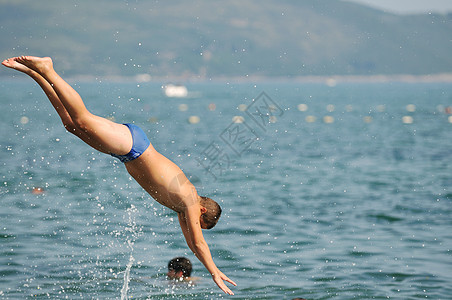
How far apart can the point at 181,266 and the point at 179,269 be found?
0.08 m

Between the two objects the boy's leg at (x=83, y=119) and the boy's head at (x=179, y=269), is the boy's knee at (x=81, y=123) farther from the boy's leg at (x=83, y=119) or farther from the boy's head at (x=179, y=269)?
the boy's head at (x=179, y=269)

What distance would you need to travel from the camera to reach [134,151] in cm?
945

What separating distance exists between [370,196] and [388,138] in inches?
1113

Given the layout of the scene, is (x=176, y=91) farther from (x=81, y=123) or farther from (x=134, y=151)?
(x=81, y=123)

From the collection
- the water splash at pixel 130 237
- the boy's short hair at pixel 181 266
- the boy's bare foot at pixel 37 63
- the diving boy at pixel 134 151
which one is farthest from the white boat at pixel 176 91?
the boy's bare foot at pixel 37 63

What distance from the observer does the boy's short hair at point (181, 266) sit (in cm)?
1525

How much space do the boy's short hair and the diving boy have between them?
18.1 ft


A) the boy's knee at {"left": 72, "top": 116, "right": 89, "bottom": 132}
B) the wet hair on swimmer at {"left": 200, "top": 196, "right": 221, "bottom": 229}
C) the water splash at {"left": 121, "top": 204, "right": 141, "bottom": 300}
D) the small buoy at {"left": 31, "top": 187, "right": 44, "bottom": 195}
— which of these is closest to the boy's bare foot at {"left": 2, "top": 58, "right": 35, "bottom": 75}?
the boy's knee at {"left": 72, "top": 116, "right": 89, "bottom": 132}

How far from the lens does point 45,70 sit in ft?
29.5

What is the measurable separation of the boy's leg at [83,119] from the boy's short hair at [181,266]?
6.38m

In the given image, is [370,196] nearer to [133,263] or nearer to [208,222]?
[133,263]

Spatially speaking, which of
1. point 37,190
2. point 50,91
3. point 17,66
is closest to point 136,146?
point 50,91

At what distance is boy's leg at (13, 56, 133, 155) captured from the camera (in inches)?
352

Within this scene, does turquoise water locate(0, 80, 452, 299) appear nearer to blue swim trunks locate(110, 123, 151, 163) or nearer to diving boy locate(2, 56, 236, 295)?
diving boy locate(2, 56, 236, 295)
